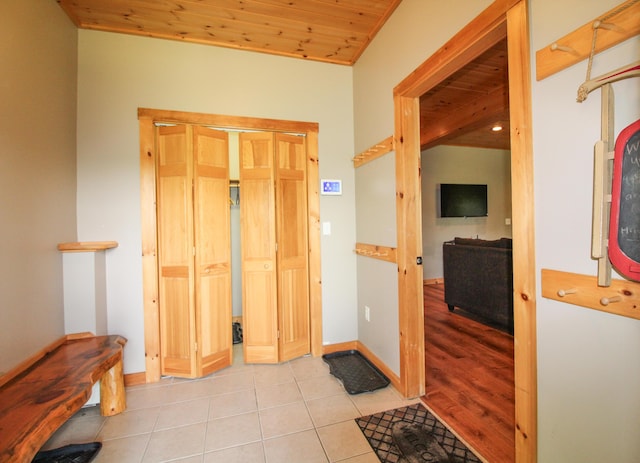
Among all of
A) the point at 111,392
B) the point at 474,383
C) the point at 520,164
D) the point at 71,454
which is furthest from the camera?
the point at 474,383

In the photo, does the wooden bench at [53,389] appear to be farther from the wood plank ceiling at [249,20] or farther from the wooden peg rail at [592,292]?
the wood plank ceiling at [249,20]

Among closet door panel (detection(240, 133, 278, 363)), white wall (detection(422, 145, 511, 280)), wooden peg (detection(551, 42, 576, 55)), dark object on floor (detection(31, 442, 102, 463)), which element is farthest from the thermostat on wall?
white wall (detection(422, 145, 511, 280))

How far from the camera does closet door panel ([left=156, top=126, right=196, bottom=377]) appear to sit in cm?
236

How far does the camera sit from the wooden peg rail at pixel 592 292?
2.74 feet

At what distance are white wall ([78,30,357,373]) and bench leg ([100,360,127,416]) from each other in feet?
1.31

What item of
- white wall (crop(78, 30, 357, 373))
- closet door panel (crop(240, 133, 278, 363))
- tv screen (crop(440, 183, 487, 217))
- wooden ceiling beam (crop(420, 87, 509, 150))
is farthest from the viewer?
tv screen (crop(440, 183, 487, 217))

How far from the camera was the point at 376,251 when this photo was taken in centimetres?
239

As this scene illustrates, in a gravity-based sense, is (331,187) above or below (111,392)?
above

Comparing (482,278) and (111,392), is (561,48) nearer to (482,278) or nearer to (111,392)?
(482,278)

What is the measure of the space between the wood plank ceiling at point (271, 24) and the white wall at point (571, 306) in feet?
5.06

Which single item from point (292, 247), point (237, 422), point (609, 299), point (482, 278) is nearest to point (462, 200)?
point (482, 278)

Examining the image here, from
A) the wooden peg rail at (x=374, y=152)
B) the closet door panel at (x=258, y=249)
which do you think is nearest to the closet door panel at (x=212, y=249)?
the closet door panel at (x=258, y=249)

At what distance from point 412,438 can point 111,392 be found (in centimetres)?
206

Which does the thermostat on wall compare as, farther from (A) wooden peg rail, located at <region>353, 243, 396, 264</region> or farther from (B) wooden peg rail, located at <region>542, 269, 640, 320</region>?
(B) wooden peg rail, located at <region>542, 269, 640, 320</region>
